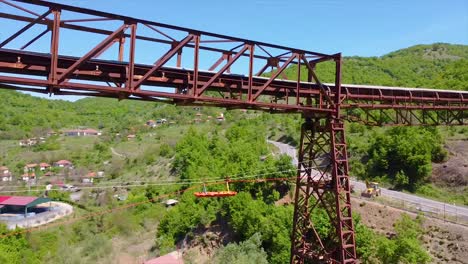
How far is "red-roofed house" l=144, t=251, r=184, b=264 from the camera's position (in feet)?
107

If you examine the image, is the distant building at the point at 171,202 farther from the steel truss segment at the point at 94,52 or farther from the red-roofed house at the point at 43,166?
the red-roofed house at the point at 43,166

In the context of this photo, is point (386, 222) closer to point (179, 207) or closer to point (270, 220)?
point (270, 220)

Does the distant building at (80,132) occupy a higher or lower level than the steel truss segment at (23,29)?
lower

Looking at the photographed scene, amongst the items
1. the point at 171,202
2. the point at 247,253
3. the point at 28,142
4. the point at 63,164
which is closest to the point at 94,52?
the point at 247,253

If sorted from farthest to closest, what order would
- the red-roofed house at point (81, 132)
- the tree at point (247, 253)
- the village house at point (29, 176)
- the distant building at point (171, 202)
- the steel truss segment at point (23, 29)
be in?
the red-roofed house at point (81, 132), the village house at point (29, 176), the distant building at point (171, 202), the tree at point (247, 253), the steel truss segment at point (23, 29)

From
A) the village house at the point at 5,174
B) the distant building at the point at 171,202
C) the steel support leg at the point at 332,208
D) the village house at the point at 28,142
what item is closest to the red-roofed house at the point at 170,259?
the distant building at the point at 171,202

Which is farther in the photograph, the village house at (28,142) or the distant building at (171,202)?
the village house at (28,142)

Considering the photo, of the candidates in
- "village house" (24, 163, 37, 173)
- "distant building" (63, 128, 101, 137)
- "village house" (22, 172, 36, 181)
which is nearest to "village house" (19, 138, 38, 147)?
"distant building" (63, 128, 101, 137)

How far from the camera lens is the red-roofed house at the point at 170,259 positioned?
32.5 meters

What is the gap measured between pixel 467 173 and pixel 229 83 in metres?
30.5

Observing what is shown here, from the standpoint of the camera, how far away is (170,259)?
33.5m

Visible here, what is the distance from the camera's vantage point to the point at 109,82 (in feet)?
30.8

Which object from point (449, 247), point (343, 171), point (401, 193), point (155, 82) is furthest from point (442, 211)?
point (155, 82)

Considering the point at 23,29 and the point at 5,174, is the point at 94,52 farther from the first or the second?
the point at 5,174
